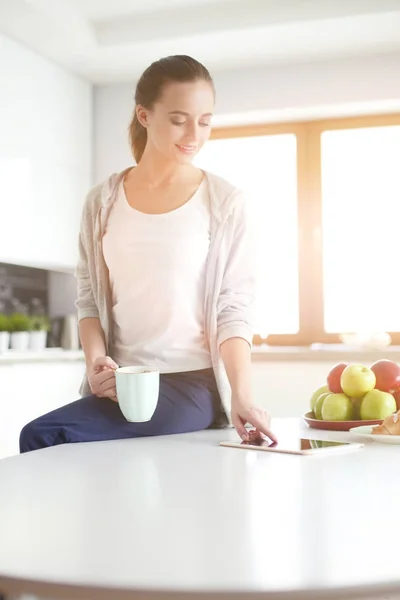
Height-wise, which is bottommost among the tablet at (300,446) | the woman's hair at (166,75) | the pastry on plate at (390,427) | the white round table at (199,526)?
the white round table at (199,526)

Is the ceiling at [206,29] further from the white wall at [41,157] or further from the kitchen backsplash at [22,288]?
the kitchen backsplash at [22,288]

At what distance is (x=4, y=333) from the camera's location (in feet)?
11.7

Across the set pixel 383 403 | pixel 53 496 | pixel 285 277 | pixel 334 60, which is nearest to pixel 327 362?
pixel 285 277

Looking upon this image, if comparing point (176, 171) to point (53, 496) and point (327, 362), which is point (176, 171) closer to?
point (53, 496)

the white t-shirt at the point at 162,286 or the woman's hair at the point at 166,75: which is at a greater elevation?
the woman's hair at the point at 166,75

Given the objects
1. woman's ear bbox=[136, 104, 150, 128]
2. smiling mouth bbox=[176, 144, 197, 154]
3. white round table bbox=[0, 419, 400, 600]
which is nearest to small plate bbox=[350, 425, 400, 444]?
white round table bbox=[0, 419, 400, 600]

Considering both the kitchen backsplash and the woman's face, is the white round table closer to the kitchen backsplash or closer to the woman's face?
the woman's face

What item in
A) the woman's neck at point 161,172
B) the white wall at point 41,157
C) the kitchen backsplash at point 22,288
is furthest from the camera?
the kitchen backsplash at point 22,288

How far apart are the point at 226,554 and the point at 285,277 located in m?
3.72

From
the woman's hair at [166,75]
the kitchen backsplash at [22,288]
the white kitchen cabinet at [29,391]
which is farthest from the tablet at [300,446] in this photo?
the kitchen backsplash at [22,288]

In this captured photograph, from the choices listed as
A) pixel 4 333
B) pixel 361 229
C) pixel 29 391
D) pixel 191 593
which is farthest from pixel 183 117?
pixel 361 229

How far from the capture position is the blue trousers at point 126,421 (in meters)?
1.22

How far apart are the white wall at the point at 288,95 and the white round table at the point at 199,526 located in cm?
319

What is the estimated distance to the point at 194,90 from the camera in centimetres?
143
